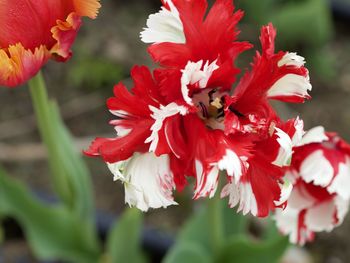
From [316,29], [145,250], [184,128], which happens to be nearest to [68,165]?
[145,250]

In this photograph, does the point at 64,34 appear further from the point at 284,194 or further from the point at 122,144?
the point at 284,194

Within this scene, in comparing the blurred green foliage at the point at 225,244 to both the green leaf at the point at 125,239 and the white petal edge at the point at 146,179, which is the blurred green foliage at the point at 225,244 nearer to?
the green leaf at the point at 125,239

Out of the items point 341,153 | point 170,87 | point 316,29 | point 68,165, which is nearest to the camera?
point 170,87

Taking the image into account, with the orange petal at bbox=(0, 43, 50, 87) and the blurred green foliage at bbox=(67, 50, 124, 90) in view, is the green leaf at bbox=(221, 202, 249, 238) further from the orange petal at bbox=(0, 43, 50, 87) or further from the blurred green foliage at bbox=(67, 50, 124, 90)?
the blurred green foliage at bbox=(67, 50, 124, 90)

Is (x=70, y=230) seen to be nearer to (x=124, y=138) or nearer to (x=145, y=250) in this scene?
(x=145, y=250)

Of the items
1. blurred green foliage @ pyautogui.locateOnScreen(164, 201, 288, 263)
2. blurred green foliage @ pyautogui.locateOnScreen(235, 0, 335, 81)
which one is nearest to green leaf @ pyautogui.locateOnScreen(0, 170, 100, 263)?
blurred green foliage @ pyautogui.locateOnScreen(164, 201, 288, 263)

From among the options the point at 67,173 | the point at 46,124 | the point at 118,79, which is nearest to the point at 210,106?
the point at 46,124
